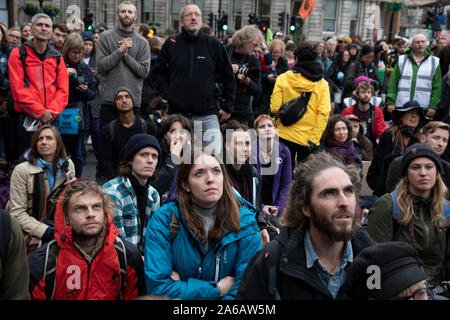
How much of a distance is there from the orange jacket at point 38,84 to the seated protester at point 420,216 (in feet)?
13.9

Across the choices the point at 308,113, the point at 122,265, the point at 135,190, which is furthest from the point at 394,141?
the point at 122,265

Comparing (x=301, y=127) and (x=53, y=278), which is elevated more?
(x=301, y=127)

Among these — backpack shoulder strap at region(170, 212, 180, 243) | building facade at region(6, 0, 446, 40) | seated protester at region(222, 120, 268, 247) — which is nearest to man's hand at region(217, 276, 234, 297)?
A: backpack shoulder strap at region(170, 212, 180, 243)

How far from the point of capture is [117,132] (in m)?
5.84

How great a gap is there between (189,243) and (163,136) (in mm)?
3015

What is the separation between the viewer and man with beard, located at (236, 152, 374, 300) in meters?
2.37

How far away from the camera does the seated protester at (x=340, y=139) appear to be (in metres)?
6.13

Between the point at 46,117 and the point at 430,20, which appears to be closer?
the point at 46,117

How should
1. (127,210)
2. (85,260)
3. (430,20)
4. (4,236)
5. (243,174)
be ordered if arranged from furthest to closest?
(430,20)
(243,174)
(127,210)
(85,260)
(4,236)

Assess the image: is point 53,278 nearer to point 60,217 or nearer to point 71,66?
point 60,217

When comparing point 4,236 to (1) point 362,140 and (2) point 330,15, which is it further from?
(2) point 330,15

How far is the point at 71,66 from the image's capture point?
7.14 meters

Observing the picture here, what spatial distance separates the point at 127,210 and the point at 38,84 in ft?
10.0
